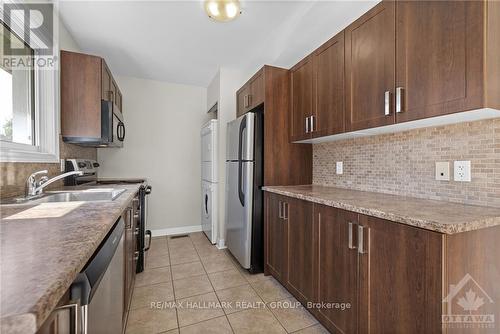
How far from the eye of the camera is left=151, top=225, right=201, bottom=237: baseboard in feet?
12.0

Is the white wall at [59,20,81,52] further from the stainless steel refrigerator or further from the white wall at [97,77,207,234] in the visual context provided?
the stainless steel refrigerator

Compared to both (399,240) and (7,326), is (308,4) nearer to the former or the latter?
(399,240)

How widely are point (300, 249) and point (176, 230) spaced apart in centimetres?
262

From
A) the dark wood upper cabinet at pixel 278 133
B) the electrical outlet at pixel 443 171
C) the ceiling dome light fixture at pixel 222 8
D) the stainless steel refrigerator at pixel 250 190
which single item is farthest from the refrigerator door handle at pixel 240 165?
the electrical outlet at pixel 443 171

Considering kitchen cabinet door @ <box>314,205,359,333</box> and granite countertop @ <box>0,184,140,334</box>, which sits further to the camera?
kitchen cabinet door @ <box>314,205,359,333</box>

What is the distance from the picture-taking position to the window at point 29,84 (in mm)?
1603

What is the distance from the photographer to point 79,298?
1.83ft

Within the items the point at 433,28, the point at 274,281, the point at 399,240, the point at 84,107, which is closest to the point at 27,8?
the point at 84,107

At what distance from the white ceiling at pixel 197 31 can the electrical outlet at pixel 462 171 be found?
131 centimetres

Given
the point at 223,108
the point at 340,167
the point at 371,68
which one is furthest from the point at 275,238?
the point at 223,108

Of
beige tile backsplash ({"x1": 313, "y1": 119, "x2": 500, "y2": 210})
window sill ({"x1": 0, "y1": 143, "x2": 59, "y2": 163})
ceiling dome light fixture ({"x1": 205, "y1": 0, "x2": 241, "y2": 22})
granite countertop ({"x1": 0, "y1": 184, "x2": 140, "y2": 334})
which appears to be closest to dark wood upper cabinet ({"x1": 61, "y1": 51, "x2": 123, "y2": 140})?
window sill ({"x1": 0, "y1": 143, "x2": 59, "y2": 163})

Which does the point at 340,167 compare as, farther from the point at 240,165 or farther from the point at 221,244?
the point at 221,244

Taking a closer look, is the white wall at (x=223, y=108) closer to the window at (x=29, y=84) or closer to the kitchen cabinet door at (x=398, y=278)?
the window at (x=29, y=84)
